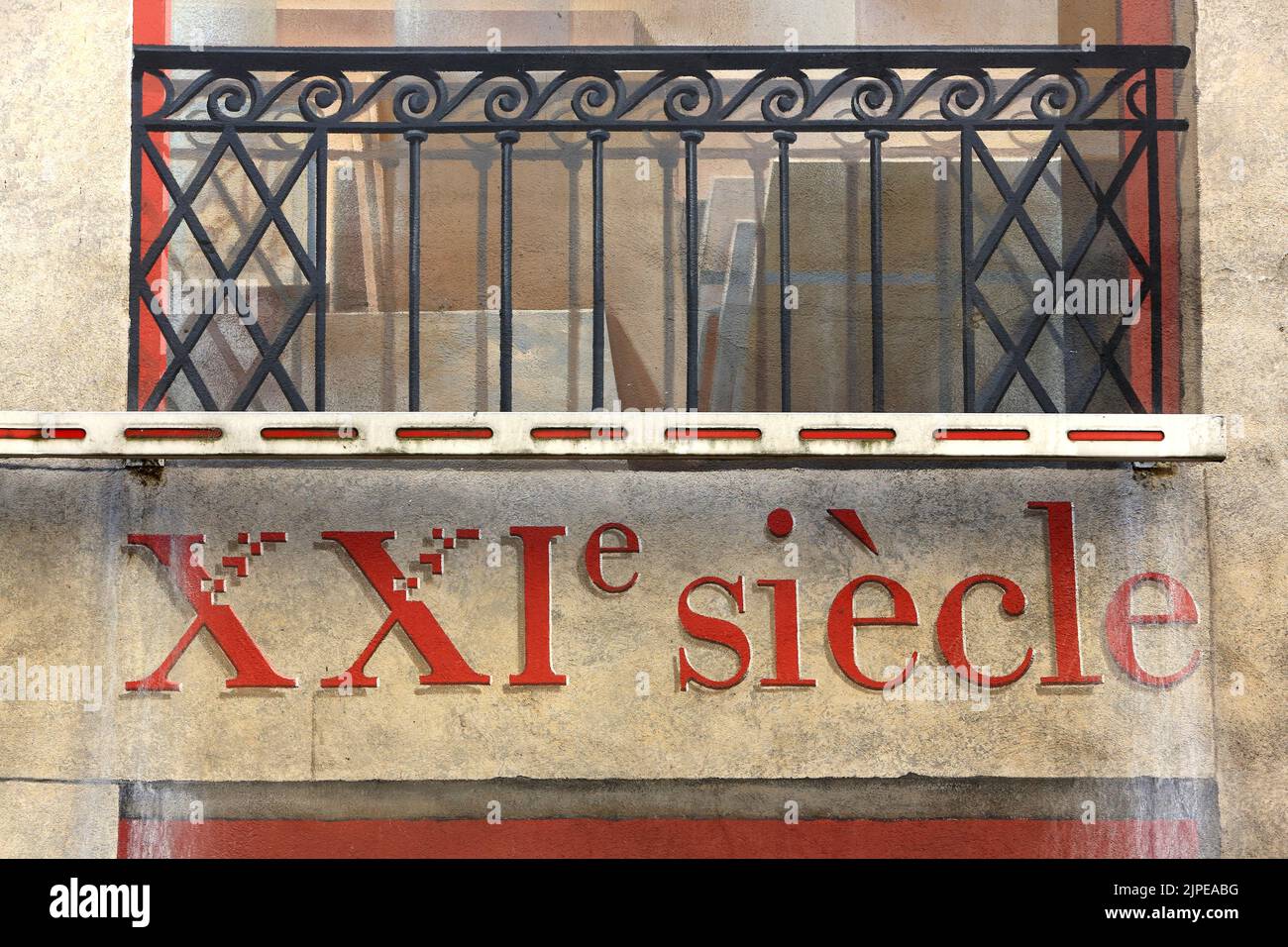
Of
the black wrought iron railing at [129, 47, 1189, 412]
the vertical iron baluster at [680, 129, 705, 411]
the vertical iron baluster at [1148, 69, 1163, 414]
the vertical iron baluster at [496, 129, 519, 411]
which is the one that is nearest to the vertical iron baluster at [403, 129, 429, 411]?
the black wrought iron railing at [129, 47, 1189, 412]

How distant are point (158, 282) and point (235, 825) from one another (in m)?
2.18

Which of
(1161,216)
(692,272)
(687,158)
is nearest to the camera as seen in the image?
(692,272)

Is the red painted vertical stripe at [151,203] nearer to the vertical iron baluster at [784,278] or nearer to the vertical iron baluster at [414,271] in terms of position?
the vertical iron baluster at [414,271]

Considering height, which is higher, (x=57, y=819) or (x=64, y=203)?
(x=64, y=203)

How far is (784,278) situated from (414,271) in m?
1.44

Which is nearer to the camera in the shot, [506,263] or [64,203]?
[506,263]

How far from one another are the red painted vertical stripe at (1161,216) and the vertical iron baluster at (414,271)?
2.84m

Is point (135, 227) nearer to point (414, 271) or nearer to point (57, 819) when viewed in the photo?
point (414, 271)

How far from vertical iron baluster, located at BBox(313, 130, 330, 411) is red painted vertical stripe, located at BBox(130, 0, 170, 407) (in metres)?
0.70

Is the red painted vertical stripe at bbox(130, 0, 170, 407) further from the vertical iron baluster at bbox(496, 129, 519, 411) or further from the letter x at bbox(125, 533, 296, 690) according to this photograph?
the vertical iron baluster at bbox(496, 129, 519, 411)

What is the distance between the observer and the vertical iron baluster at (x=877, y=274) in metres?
4.83

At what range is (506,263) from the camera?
16.0ft

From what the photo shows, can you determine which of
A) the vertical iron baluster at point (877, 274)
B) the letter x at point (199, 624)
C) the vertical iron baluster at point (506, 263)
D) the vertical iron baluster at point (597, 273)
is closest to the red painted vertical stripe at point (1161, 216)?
the vertical iron baluster at point (877, 274)

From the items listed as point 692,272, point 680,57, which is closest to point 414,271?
point 692,272
